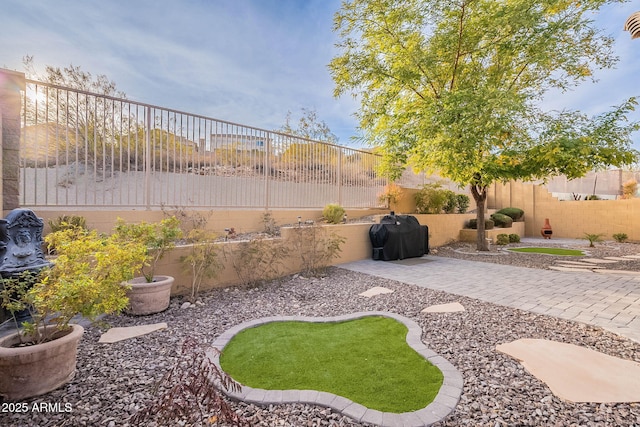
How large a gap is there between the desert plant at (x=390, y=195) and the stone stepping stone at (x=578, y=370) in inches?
Answer: 273

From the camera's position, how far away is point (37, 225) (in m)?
3.16

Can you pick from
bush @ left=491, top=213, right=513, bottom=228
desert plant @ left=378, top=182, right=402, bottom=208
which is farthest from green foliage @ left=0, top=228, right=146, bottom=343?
bush @ left=491, top=213, right=513, bottom=228

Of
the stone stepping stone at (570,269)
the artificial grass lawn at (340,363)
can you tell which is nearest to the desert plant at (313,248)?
the artificial grass lawn at (340,363)

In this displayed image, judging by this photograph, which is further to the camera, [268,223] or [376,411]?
[268,223]

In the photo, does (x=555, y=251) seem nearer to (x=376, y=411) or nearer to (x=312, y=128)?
(x=376, y=411)

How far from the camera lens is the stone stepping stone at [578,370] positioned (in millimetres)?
1971

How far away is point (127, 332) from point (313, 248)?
11.4ft

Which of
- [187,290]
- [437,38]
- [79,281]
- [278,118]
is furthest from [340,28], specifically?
[79,281]

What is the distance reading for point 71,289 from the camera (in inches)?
75.1

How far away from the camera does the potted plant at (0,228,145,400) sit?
6.01 ft

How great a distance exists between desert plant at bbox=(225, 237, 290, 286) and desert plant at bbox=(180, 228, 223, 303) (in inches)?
18.6

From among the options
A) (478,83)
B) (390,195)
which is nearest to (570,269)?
(390,195)

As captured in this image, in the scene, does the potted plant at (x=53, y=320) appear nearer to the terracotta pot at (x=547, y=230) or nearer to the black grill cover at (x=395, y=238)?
the black grill cover at (x=395, y=238)

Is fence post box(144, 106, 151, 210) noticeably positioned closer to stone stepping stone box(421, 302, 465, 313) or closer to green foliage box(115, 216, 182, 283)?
green foliage box(115, 216, 182, 283)
